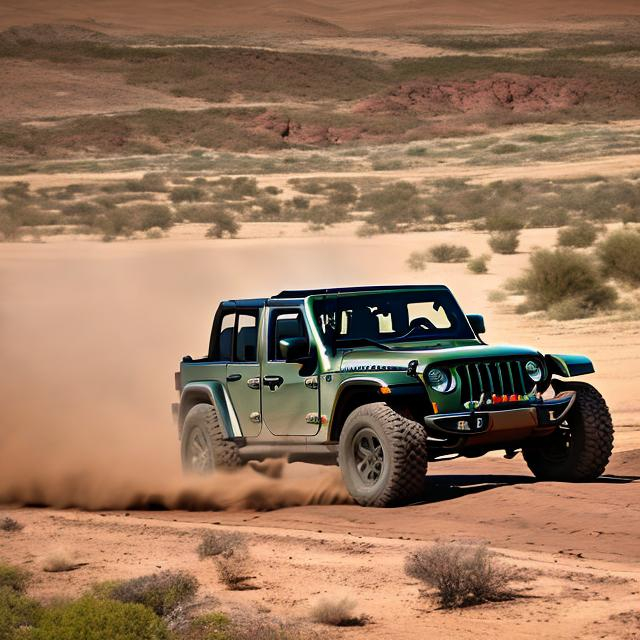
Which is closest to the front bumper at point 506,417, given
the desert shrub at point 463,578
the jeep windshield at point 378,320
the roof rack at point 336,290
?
the jeep windshield at point 378,320

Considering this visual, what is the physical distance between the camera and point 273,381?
1177cm

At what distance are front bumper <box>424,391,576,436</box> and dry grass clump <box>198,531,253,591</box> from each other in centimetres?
174

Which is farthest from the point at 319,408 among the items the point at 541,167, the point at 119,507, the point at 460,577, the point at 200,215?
the point at 541,167

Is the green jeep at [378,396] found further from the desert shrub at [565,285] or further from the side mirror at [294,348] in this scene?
the desert shrub at [565,285]

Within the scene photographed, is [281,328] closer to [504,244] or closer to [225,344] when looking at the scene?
[225,344]

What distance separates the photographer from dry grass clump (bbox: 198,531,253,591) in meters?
9.09

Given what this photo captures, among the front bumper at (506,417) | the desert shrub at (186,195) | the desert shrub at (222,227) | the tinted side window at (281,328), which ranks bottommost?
the front bumper at (506,417)

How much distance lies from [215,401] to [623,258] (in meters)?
20.0

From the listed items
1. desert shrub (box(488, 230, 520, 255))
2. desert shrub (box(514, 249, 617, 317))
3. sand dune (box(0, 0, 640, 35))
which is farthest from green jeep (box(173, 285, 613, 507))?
sand dune (box(0, 0, 640, 35))

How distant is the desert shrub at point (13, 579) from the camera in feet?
29.4

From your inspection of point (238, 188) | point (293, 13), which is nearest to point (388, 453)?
point (238, 188)

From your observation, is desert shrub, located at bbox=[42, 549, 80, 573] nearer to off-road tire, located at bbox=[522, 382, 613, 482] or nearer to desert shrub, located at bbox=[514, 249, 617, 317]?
off-road tire, located at bbox=[522, 382, 613, 482]

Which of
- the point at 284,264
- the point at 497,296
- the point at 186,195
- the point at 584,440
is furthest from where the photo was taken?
the point at 186,195

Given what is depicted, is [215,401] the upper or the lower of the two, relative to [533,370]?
lower
